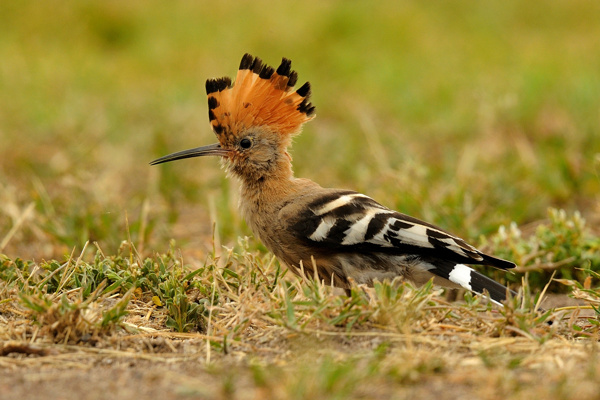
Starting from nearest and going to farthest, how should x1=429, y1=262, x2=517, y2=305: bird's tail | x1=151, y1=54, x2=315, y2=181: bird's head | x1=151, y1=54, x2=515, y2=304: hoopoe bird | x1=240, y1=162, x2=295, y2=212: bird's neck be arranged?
x1=429, y1=262, x2=517, y2=305: bird's tail, x1=151, y1=54, x2=515, y2=304: hoopoe bird, x1=240, y1=162, x2=295, y2=212: bird's neck, x1=151, y1=54, x2=315, y2=181: bird's head

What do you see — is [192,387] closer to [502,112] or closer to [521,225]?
[521,225]

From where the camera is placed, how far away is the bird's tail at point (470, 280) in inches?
116

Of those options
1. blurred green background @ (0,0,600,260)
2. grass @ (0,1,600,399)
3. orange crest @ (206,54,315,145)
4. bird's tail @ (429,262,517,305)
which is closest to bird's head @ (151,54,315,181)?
orange crest @ (206,54,315,145)

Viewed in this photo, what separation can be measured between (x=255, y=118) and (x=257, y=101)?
87 millimetres

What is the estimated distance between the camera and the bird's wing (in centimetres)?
304

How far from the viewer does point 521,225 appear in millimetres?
4609

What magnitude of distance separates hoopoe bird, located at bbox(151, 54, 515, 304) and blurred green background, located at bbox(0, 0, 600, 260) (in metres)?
0.62

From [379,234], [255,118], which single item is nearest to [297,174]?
[255,118]

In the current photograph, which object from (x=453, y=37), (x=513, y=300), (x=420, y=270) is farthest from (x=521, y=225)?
(x=453, y=37)

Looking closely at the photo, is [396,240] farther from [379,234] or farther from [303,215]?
[303,215]

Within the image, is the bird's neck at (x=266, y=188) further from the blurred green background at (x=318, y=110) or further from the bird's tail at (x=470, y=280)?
the bird's tail at (x=470, y=280)

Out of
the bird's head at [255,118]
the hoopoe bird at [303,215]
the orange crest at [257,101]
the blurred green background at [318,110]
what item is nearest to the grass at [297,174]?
the blurred green background at [318,110]

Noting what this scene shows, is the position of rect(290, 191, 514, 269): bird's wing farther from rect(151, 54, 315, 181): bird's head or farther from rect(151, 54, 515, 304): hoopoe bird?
rect(151, 54, 315, 181): bird's head

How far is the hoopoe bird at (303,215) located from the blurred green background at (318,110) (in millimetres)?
623
